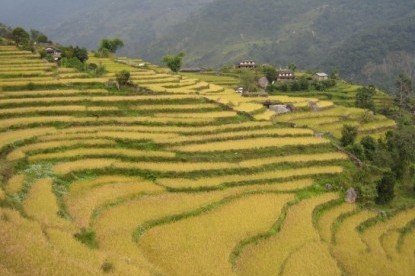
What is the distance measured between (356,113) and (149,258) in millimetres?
30486

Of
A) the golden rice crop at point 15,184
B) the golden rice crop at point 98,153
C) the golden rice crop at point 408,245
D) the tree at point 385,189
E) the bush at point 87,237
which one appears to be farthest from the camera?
the tree at point 385,189

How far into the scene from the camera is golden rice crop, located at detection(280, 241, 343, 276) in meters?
16.0

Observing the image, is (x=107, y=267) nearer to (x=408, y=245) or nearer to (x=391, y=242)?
(x=391, y=242)

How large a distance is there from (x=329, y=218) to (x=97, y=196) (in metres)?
10.1

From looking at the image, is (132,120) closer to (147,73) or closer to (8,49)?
(147,73)

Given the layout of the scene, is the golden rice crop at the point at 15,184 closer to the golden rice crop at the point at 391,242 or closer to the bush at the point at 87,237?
the bush at the point at 87,237

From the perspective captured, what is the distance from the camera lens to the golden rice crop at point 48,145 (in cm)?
2007

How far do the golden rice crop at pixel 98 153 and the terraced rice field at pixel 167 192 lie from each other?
0.28ft

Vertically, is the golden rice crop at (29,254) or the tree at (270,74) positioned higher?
the tree at (270,74)

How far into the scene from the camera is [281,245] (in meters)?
17.7

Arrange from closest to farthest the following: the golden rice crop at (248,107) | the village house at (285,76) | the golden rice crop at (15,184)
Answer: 1. the golden rice crop at (15,184)
2. the golden rice crop at (248,107)
3. the village house at (285,76)

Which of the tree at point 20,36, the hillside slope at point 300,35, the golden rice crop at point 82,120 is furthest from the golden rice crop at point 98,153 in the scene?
the hillside slope at point 300,35

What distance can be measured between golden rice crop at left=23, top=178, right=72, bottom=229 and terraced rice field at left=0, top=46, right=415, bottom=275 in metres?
0.06

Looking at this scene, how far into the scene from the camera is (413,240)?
2269 cm
